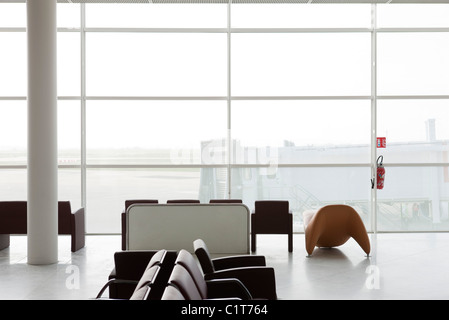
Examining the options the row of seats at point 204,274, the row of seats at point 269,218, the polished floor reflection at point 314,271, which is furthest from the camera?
the row of seats at point 269,218

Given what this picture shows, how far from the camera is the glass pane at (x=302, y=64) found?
10320mm

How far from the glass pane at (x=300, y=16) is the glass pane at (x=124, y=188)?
9.29ft

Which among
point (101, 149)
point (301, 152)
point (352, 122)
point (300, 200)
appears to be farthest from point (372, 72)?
point (101, 149)

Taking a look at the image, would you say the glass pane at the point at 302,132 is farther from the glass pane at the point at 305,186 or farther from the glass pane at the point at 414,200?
the glass pane at the point at 414,200

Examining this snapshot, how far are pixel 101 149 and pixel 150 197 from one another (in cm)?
123

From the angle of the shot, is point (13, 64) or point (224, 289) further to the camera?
point (13, 64)

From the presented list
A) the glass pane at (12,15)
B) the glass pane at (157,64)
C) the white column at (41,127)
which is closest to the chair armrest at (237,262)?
the white column at (41,127)

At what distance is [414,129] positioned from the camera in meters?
10.5

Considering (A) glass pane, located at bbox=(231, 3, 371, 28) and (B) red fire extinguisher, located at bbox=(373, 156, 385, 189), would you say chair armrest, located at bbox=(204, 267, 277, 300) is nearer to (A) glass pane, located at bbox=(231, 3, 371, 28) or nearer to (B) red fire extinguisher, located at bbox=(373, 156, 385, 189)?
(B) red fire extinguisher, located at bbox=(373, 156, 385, 189)

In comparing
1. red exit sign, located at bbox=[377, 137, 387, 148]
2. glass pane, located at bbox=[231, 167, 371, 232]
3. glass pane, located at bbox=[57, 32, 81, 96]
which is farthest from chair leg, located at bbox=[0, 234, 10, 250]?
red exit sign, located at bbox=[377, 137, 387, 148]

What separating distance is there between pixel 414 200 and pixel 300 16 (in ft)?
12.8

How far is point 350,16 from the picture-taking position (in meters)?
10.3

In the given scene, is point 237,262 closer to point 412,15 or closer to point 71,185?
point 71,185

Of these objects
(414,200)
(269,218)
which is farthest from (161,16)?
(414,200)
